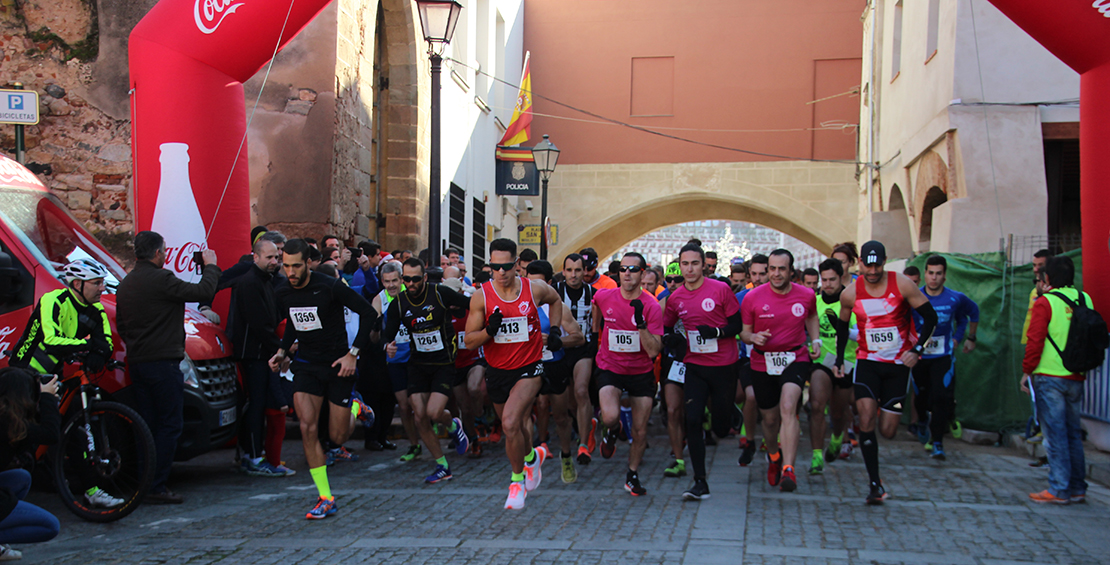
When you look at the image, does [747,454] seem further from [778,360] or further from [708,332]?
[708,332]

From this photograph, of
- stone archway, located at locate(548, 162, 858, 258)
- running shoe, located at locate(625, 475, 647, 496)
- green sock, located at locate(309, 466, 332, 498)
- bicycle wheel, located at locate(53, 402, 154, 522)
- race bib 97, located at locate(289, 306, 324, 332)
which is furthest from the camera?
stone archway, located at locate(548, 162, 858, 258)

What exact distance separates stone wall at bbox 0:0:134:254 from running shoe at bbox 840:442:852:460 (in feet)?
28.7

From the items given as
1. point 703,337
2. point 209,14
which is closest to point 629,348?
point 703,337

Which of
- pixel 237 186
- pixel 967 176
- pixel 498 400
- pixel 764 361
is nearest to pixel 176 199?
pixel 237 186

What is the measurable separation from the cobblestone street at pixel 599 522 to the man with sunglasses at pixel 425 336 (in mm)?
642

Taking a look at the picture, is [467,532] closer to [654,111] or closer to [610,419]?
[610,419]

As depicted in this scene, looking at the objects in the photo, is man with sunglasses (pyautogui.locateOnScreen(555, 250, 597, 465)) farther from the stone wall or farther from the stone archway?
the stone archway

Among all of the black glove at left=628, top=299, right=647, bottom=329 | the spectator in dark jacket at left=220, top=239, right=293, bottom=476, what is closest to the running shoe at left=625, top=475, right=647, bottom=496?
the black glove at left=628, top=299, right=647, bottom=329

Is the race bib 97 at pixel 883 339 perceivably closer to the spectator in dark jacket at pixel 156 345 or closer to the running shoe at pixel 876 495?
the running shoe at pixel 876 495

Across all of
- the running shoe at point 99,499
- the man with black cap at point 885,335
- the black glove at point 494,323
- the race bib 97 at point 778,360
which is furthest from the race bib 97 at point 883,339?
the running shoe at point 99,499

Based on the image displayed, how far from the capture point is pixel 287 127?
13.1 meters

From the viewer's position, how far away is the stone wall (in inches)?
477

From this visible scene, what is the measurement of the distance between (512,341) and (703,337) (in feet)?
4.61

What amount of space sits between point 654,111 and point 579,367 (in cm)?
2017
